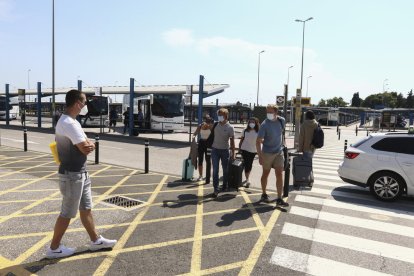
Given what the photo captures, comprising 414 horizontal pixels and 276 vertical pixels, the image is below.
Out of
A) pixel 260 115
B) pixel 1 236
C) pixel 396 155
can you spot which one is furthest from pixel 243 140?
pixel 260 115

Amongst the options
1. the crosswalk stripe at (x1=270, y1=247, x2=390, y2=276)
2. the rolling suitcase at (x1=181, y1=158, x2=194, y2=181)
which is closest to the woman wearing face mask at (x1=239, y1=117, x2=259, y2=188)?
the rolling suitcase at (x1=181, y1=158, x2=194, y2=181)

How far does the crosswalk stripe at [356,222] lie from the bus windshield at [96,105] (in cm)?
2669

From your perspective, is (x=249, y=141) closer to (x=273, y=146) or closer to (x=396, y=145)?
(x=273, y=146)

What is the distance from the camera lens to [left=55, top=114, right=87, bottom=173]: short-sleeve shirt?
12.8ft

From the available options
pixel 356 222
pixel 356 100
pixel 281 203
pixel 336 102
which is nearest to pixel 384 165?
pixel 356 222

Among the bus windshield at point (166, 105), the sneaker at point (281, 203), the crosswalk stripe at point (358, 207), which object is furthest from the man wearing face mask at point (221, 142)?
the bus windshield at point (166, 105)

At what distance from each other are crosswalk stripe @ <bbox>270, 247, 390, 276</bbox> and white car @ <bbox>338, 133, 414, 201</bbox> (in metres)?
3.83

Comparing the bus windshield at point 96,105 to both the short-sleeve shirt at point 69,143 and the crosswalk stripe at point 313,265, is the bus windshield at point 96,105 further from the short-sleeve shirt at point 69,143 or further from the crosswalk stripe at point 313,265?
the crosswalk stripe at point 313,265

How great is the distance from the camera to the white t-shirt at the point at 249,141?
8.48 m

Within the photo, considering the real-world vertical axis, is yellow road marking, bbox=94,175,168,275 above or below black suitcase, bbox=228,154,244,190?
below

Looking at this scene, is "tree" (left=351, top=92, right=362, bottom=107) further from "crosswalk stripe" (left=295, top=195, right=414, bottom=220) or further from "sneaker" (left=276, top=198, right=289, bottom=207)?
"sneaker" (left=276, top=198, right=289, bottom=207)

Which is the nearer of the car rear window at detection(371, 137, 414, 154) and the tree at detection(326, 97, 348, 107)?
the car rear window at detection(371, 137, 414, 154)

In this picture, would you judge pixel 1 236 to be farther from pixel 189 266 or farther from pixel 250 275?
pixel 250 275

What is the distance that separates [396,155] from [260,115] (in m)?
13.2
